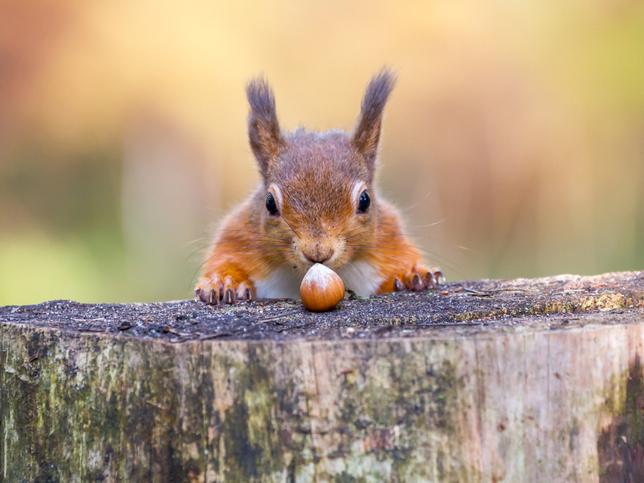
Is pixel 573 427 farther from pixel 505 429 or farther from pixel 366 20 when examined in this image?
pixel 366 20

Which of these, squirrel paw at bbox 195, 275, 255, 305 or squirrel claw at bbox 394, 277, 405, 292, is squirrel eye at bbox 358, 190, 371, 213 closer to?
squirrel claw at bbox 394, 277, 405, 292

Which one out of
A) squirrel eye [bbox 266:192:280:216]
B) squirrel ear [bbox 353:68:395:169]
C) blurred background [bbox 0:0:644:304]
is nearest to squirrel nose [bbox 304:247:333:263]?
squirrel eye [bbox 266:192:280:216]

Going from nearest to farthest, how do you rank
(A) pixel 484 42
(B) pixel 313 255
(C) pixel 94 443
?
(C) pixel 94 443 → (B) pixel 313 255 → (A) pixel 484 42

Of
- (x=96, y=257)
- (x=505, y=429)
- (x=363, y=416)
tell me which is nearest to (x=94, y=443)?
(x=363, y=416)

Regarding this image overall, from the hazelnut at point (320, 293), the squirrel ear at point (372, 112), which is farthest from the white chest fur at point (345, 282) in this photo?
the hazelnut at point (320, 293)

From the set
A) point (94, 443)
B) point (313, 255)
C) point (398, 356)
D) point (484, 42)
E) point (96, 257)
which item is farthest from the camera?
point (484, 42)

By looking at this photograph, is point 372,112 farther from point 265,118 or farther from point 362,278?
point 362,278
